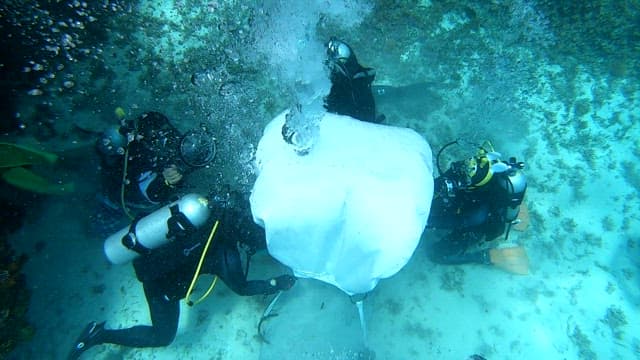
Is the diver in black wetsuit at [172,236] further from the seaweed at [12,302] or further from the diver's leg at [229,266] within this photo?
the seaweed at [12,302]

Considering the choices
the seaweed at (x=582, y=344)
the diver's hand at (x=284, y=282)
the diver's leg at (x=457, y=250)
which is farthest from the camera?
the seaweed at (x=582, y=344)

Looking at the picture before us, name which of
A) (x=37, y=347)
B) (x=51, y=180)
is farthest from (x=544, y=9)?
(x=37, y=347)

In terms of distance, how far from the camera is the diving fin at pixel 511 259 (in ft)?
20.4

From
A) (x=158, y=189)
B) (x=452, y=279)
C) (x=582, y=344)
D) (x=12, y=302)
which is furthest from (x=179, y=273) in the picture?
(x=582, y=344)

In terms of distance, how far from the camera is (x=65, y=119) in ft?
18.1

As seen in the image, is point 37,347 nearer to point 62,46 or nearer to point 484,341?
point 62,46

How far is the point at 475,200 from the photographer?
5.13 meters

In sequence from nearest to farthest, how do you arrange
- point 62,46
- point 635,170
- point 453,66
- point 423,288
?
1. point 62,46
2. point 423,288
3. point 453,66
4. point 635,170

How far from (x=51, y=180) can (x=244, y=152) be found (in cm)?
328

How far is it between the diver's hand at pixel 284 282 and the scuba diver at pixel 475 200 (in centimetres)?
234

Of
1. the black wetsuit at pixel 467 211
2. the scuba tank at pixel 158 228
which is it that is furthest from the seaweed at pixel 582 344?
the scuba tank at pixel 158 228

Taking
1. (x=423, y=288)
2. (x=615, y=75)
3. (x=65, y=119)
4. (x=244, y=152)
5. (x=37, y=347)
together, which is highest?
(x=615, y=75)

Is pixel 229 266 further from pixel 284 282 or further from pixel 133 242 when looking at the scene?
pixel 133 242

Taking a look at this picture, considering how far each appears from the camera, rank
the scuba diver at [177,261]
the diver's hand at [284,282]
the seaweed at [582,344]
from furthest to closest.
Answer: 1. the seaweed at [582,344]
2. the diver's hand at [284,282]
3. the scuba diver at [177,261]
